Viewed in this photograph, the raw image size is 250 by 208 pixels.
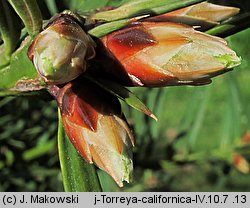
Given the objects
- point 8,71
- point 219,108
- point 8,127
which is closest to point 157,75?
point 8,71

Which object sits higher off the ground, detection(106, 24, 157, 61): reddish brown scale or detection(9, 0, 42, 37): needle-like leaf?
detection(9, 0, 42, 37): needle-like leaf

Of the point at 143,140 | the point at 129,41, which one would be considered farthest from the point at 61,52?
the point at 143,140

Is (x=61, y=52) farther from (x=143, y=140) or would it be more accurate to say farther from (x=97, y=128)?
(x=143, y=140)

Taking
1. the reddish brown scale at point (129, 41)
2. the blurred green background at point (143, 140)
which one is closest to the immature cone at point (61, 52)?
the reddish brown scale at point (129, 41)

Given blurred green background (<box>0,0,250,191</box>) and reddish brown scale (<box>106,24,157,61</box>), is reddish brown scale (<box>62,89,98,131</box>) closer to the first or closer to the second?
reddish brown scale (<box>106,24,157,61</box>)

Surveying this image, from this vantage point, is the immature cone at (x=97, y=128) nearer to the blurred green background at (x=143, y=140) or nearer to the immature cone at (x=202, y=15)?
the immature cone at (x=202, y=15)

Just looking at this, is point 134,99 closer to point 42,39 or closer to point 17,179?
point 42,39

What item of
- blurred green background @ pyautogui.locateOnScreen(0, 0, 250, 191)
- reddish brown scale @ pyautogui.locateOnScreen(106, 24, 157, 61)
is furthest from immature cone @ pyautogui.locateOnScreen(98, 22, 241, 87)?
blurred green background @ pyautogui.locateOnScreen(0, 0, 250, 191)
